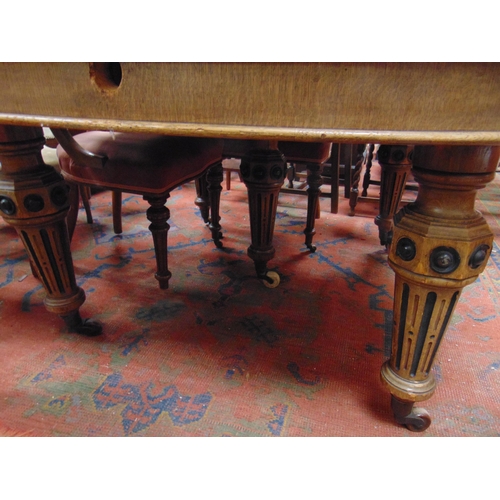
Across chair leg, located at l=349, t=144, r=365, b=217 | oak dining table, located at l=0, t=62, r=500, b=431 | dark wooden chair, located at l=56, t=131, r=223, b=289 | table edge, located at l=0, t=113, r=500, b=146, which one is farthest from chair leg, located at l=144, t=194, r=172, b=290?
chair leg, located at l=349, t=144, r=365, b=217

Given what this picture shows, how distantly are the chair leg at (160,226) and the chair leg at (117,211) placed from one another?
59cm

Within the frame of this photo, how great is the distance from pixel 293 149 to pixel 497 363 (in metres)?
0.95

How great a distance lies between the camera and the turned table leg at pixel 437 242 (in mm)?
504

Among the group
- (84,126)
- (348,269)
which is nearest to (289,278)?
(348,269)

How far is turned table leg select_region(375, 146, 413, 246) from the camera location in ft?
4.52

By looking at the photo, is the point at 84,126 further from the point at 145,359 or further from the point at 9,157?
the point at 145,359

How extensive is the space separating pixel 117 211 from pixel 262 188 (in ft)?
2.75

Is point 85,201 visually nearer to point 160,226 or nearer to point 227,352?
point 160,226

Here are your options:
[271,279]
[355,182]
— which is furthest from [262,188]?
[355,182]

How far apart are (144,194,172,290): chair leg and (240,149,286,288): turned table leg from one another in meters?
0.27

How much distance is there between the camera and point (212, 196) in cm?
157

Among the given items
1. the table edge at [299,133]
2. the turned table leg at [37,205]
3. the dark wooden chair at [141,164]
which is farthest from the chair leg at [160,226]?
the table edge at [299,133]

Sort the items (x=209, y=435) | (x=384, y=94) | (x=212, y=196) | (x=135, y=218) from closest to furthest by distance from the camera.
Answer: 1. (x=384, y=94)
2. (x=209, y=435)
3. (x=212, y=196)
4. (x=135, y=218)

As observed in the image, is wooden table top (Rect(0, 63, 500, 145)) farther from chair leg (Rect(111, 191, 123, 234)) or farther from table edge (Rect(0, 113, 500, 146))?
chair leg (Rect(111, 191, 123, 234))
